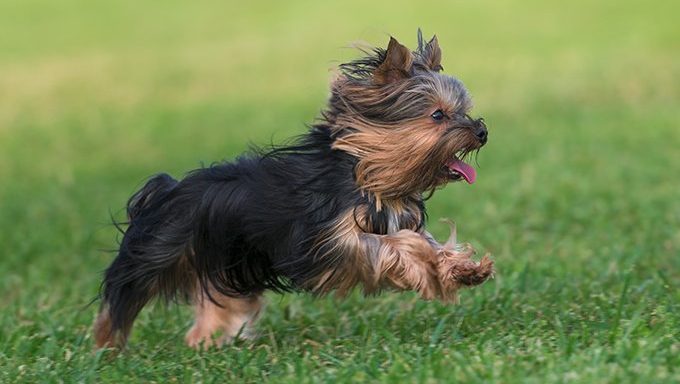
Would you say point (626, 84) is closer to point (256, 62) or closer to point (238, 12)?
point (256, 62)

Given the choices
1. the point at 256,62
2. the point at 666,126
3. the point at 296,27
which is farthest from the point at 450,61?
the point at 666,126

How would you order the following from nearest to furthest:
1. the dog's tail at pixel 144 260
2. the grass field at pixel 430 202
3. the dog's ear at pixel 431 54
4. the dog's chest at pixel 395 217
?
the grass field at pixel 430 202
the dog's chest at pixel 395 217
the dog's ear at pixel 431 54
the dog's tail at pixel 144 260

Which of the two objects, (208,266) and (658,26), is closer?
(208,266)

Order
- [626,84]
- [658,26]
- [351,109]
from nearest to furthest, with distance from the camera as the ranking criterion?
[351,109] → [626,84] → [658,26]

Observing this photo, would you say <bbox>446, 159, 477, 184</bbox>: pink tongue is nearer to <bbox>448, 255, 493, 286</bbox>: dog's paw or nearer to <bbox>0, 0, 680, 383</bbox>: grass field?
<bbox>448, 255, 493, 286</bbox>: dog's paw

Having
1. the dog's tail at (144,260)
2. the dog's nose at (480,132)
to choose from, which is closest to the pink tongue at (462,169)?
the dog's nose at (480,132)

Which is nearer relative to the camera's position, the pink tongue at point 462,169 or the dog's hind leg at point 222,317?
the pink tongue at point 462,169

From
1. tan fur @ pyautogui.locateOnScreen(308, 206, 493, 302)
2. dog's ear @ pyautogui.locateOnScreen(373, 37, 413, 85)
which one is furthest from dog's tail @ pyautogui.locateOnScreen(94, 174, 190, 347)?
dog's ear @ pyautogui.locateOnScreen(373, 37, 413, 85)

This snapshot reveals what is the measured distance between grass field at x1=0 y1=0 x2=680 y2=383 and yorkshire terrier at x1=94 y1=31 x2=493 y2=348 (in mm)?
353

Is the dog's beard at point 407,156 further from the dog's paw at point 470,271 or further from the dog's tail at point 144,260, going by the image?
→ the dog's tail at point 144,260

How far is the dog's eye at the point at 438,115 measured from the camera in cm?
530

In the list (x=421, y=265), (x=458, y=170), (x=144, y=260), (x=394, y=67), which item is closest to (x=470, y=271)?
(x=421, y=265)

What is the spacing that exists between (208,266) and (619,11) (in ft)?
63.3

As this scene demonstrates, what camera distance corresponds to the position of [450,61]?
20.5 metres
